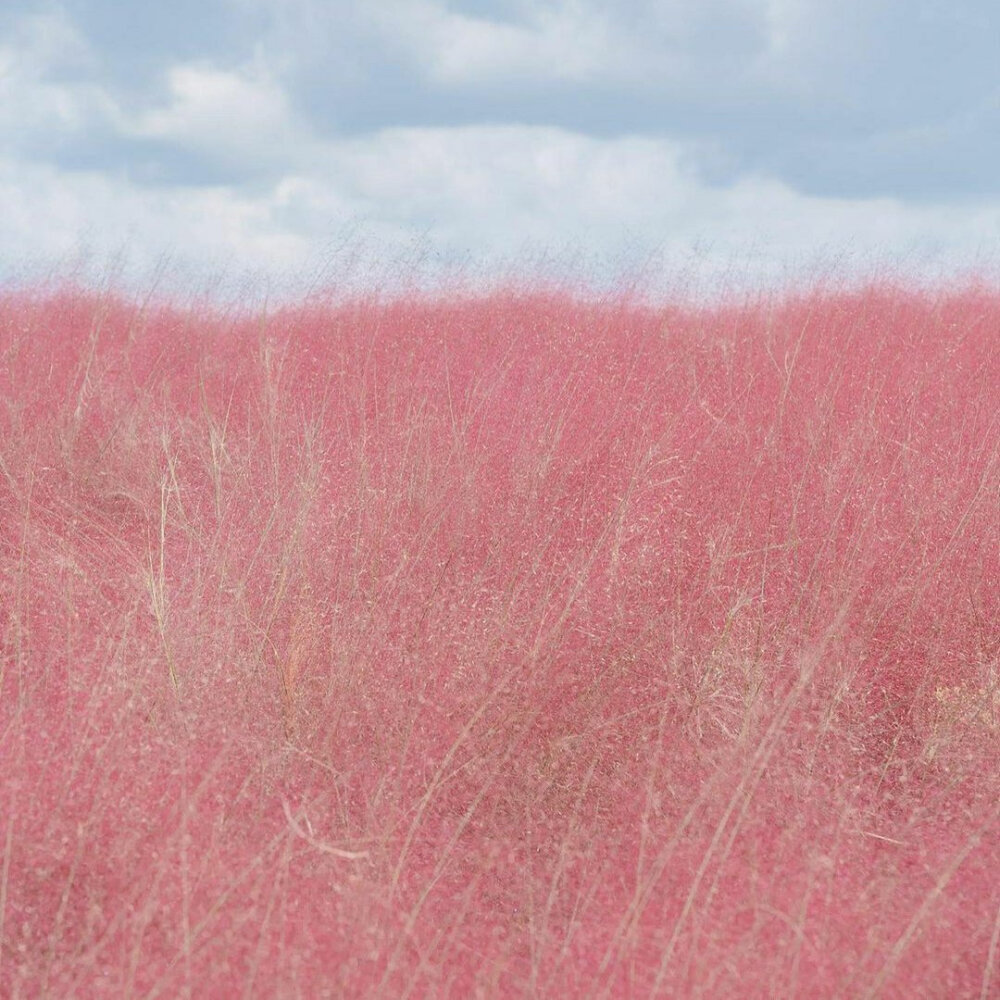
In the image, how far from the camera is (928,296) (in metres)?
6.73

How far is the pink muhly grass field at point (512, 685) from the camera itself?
2.17 metres

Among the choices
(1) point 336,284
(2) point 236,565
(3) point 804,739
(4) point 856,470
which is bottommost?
(3) point 804,739

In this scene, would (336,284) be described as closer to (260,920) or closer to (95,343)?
(95,343)

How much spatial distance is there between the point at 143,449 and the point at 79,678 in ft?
6.72

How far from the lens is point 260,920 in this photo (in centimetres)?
217

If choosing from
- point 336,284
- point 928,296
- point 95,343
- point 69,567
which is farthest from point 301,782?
point 928,296

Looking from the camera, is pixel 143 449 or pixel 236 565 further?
pixel 143 449

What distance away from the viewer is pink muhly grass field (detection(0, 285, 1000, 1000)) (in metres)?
2.17

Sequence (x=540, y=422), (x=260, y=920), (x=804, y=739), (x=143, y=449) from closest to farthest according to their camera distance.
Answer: (x=260, y=920)
(x=804, y=739)
(x=540, y=422)
(x=143, y=449)

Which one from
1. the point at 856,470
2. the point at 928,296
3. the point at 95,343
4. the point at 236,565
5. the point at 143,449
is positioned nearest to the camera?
the point at 236,565

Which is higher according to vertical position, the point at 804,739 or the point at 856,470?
the point at 856,470

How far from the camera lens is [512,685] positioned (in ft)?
9.98

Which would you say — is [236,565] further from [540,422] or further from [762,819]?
[762,819]

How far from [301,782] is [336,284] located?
453cm
